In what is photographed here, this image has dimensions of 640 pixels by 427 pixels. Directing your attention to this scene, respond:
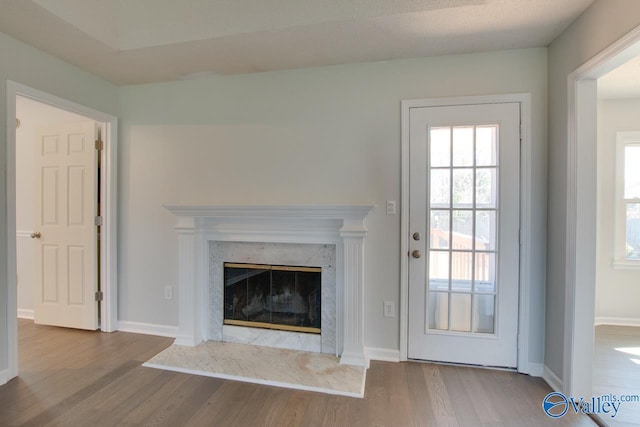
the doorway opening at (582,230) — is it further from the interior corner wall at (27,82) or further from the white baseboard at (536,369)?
the interior corner wall at (27,82)

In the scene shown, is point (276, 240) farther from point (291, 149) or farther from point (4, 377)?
point (4, 377)

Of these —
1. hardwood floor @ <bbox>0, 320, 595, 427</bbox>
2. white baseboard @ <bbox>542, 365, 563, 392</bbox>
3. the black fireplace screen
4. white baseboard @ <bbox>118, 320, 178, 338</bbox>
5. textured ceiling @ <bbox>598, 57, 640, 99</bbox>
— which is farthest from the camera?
white baseboard @ <bbox>118, 320, 178, 338</bbox>

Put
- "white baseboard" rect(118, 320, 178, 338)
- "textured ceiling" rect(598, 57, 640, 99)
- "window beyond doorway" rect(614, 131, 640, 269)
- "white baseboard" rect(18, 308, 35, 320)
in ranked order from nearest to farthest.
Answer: "textured ceiling" rect(598, 57, 640, 99), "white baseboard" rect(118, 320, 178, 338), "window beyond doorway" rect(614, 131, 640, 269), "white baseboard" rect(18, 308, 35, 320)

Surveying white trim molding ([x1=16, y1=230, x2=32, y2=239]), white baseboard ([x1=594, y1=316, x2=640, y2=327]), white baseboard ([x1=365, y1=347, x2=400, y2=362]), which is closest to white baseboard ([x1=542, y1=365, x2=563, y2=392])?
white baseboard ([x1=365, y1=347, x2=400, y2=362])

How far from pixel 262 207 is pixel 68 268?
2196mm

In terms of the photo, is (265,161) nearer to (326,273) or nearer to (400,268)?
(326,273)

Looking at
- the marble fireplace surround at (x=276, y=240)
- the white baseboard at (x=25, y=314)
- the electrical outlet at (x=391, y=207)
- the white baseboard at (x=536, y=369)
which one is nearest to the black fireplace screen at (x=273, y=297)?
the marble fireplace surround at (x=276, y=240)

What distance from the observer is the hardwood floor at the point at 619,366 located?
185cm

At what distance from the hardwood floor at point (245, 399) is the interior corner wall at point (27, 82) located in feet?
1.49

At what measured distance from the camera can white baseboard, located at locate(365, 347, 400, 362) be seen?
8.05 ft

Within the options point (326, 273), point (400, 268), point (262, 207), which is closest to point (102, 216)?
point (262, 207)

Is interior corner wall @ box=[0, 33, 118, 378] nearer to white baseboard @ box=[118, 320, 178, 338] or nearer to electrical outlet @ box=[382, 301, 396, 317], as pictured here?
white baseboard @ box=[118, 320, 178, 338]

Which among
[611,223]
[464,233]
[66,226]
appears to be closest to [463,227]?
[464,233]

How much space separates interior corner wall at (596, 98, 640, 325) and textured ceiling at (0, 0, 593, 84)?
175cm
